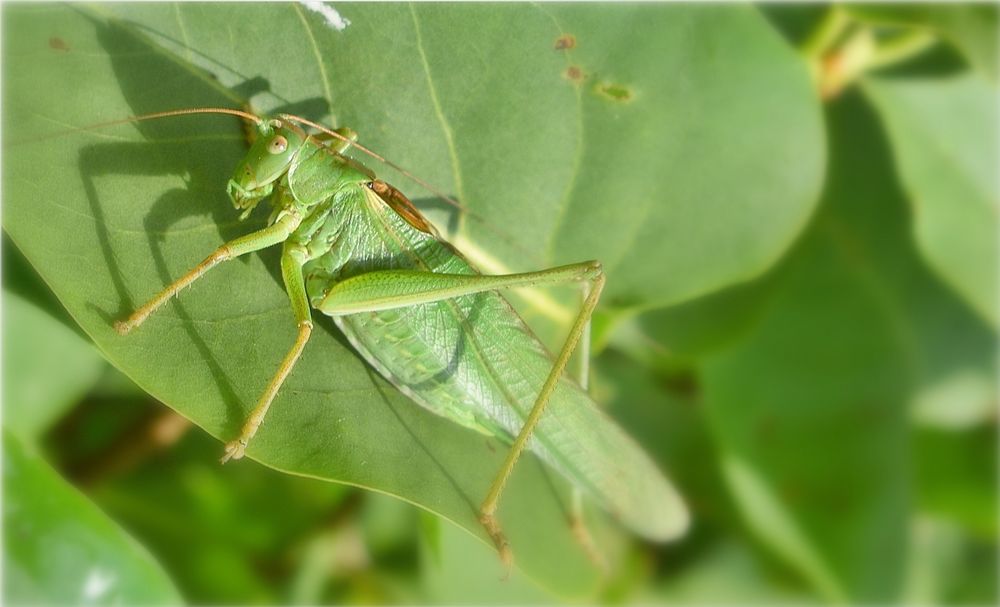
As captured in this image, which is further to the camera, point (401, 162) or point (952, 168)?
point (952, 168)

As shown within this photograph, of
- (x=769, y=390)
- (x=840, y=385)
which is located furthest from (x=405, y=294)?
(x=840, y=385)

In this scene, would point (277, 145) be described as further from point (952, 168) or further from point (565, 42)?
point (952, 168)

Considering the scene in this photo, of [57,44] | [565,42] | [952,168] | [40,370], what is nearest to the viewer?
[57,44]

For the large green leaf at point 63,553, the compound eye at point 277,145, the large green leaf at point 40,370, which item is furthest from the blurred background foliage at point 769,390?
the large green leaf at point 63,553

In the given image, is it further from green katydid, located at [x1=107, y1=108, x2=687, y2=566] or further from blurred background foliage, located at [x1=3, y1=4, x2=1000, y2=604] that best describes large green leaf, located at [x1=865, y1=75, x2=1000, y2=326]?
green katydid, located at [x1=107, y1=108, x2=687, y2=566]

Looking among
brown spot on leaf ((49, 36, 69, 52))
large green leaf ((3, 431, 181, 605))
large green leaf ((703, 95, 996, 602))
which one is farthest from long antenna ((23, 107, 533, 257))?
large green leaf ((703, 95, 996, 602))

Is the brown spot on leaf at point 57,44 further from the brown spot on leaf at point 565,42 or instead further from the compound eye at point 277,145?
the brown spot on leaf at point 565,42

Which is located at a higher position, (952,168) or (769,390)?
(952,168)

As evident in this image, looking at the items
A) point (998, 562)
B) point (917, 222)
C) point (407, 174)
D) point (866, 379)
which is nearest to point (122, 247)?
point (407, 174)
